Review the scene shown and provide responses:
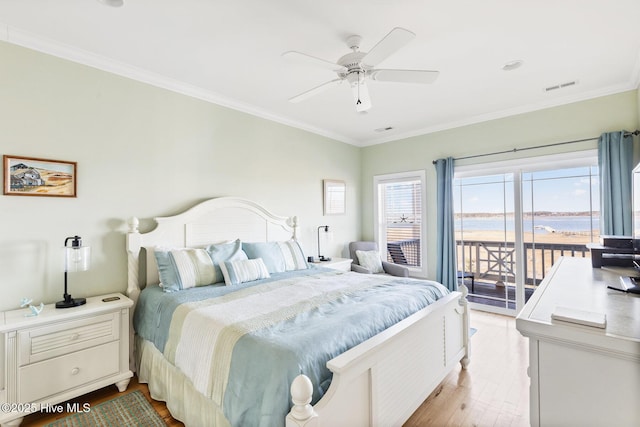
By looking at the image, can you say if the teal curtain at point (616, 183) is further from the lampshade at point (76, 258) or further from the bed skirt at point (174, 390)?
the lampshade at point (76, 258)

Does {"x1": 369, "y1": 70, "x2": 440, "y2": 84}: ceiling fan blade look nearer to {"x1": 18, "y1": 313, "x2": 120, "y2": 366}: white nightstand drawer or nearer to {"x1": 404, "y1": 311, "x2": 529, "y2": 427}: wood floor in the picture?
{"x1": 404, "y1": 311, "x2": 529, "y2": 427}: wood floor

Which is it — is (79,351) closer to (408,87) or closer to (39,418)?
(39,418)

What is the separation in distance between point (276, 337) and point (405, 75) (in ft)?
6.55

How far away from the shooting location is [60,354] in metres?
2.08

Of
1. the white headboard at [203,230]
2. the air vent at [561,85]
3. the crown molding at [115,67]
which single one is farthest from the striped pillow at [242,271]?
the air vent at [561,85]

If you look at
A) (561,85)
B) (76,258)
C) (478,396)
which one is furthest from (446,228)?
(76,258)

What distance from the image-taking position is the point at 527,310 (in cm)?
107

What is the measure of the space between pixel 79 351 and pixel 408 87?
3690 millimetres

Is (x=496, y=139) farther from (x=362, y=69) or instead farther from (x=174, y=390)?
(x=174, y=390)

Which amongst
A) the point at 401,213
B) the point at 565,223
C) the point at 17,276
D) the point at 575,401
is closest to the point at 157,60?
→ the point at 17,276

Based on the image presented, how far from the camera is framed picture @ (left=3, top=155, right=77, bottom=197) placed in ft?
7.17

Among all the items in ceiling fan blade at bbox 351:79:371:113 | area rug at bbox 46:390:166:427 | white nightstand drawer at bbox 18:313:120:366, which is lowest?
area rug at bbox 46:390:166:427

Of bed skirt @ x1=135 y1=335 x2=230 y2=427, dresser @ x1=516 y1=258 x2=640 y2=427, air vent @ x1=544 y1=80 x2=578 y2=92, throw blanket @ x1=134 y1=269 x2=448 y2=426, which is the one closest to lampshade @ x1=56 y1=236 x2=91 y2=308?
throw blanket @ x1=134 y1=269 x2=448 y2=426

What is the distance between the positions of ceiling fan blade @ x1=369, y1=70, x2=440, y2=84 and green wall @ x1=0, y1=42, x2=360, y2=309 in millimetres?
1968
